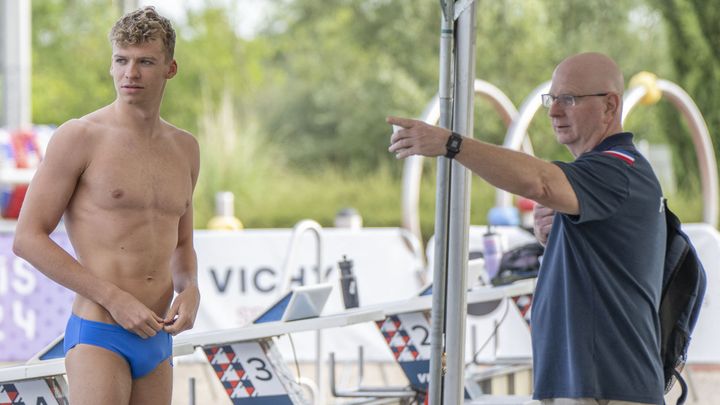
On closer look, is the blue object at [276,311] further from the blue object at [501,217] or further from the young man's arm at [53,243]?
the blue object at [501,217]

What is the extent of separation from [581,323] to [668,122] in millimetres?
17662

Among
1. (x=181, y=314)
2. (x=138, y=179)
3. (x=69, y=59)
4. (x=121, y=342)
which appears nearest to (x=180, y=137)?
(x=138, y=179)

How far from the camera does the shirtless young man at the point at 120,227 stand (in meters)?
3.67

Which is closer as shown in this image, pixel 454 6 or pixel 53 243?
pixel 53 243

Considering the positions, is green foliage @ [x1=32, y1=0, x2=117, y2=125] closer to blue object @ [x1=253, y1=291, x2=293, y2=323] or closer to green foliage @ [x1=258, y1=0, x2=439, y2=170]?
green foliage @ [x1=258, y1=0, x2=439, y2=170]

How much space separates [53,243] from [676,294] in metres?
1.94

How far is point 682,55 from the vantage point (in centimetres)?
2062

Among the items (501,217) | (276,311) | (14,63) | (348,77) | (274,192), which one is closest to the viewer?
(276,311)

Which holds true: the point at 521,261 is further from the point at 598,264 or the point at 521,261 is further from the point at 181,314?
the point at 181,314

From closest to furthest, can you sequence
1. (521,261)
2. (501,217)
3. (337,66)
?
(521,261)
(501,217)
(337,66)

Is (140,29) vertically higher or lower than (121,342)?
higher

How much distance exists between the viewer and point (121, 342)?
3732 mm

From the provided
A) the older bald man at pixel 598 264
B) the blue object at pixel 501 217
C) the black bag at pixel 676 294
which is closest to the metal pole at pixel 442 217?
the older bald man at pixel 598 264

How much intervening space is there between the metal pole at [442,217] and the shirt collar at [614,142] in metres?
0.49
